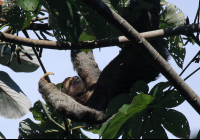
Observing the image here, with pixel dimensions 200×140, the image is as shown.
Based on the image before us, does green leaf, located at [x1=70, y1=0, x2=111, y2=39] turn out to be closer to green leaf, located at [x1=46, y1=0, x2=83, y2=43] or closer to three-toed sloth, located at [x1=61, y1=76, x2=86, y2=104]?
green leaf, located at [x1=46, y1=0, x2=83, y2=43]

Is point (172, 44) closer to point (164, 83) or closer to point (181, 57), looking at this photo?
point (181, 57)

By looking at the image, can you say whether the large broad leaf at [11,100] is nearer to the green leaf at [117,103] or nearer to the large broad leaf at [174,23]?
the green leaf at [117,103]

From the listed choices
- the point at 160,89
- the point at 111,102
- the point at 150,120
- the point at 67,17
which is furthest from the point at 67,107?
the point at 67,17

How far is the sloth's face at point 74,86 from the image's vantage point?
164 inches

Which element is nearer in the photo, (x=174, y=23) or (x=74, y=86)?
(x=174, y=23)

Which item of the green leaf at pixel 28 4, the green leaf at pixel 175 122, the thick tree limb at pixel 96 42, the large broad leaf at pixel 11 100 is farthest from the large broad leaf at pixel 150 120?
the large broad leaf at pixel 11 100

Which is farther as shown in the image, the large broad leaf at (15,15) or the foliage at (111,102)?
the large broad leaf at (15,15)

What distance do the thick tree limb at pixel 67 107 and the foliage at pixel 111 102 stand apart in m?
0.13

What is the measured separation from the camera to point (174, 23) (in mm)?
2537

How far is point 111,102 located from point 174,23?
3.58 feet

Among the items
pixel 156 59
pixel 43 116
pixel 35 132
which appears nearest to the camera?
pixel 156 59

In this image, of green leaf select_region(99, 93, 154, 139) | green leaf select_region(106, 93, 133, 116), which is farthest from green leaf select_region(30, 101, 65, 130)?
green leaf select_region(99, 93, 154, 139)

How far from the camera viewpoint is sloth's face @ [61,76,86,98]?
4.16 m

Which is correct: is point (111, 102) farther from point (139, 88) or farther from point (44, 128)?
point (44, 128)
